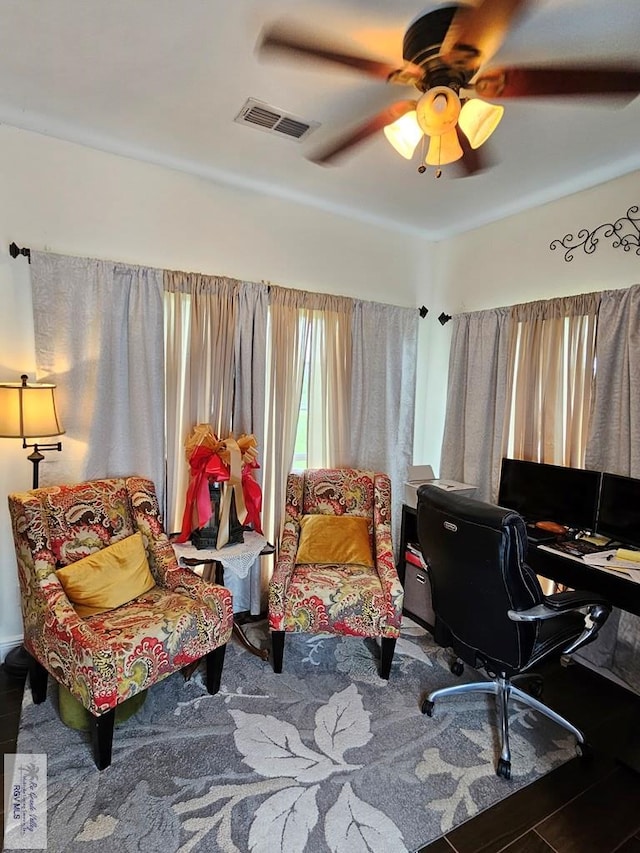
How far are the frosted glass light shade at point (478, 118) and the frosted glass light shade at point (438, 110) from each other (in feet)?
0.10

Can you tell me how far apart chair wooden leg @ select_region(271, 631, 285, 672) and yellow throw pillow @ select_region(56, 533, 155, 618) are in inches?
27.4

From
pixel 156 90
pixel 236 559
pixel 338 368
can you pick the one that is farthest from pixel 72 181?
pixel 236 559

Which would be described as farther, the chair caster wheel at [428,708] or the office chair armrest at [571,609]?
the chair caster wheel at [428,708]

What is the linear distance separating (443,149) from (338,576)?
2.13 metres

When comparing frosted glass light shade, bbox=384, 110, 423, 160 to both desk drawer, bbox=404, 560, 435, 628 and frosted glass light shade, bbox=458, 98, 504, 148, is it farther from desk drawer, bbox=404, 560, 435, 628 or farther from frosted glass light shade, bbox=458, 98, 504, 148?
desk drawer, bbox=404, 560, 435, 628

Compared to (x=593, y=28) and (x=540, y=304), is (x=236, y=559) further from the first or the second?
(x=593, y=28)

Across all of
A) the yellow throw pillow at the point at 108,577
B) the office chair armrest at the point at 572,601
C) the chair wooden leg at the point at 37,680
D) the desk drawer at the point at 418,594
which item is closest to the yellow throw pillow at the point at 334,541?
the desk drawer at the point at 418,594

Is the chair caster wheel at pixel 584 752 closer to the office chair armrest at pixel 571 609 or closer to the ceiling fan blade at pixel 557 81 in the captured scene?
the office chair armrest at pixel 571 609

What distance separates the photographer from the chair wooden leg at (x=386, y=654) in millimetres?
2432

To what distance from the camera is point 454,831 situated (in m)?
1.64

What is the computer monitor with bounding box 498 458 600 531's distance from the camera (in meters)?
2.57

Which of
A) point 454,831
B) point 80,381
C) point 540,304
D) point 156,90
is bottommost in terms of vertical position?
point 454,831

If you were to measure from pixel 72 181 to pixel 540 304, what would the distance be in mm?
2804

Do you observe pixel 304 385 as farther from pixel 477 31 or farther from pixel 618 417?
pixel 477 31
